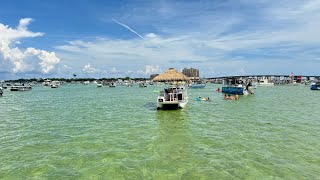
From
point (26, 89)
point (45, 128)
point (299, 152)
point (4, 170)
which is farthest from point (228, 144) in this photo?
point (26, 89)

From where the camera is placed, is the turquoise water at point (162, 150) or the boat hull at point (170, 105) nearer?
the turquoise water at point (162, 150)

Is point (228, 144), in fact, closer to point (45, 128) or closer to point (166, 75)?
point (45, 128)

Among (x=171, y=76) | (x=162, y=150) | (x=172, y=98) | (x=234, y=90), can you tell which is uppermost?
(x=171, y=76)

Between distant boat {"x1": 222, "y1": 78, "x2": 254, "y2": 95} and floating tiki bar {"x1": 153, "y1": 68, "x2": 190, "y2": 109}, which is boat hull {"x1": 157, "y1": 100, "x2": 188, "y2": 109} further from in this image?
distant boat {"x1": 222, "y1": 78, "x2": 254, "y2": 95}

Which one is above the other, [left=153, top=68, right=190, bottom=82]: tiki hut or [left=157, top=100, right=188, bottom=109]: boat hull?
[left=153, top=68, right=190, bottom=82]: tiki hut

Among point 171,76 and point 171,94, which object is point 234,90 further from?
point 171,94

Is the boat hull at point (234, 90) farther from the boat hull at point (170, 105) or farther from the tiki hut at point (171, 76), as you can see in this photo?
the boat hull at point (170, 105)

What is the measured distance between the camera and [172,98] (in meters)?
34.2

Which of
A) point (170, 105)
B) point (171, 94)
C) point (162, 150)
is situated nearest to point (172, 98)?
point (171, 94)

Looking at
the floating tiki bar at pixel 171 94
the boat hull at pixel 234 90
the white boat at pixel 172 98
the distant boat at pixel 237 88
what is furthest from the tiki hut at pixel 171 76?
the distant boat at pixel 237 88

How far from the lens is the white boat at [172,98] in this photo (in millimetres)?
32969

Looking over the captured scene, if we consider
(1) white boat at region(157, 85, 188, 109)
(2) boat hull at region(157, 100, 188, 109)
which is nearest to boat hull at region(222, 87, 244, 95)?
(1) white boat at region(157, 85, 188, 109)

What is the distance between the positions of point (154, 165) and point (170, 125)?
11.2 m

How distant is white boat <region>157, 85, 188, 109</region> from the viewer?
33.0 metres
